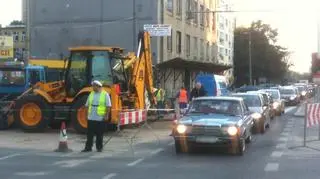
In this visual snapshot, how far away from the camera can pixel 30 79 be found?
25.2 metres

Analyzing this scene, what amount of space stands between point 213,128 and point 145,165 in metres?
2.16

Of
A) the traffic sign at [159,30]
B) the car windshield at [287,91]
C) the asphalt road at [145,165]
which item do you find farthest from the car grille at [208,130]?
the car windshield at [287,91]

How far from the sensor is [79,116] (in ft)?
69.4

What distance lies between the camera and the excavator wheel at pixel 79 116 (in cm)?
2111

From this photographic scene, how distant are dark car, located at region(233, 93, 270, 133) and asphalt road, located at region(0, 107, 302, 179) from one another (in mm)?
4609

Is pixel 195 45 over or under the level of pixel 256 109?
over

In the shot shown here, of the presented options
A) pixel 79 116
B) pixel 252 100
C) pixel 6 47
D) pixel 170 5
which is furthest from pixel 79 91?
pixel 170 5

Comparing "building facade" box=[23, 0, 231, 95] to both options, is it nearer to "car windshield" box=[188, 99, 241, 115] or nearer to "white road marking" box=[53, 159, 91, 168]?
"car windshield" box=[188, 99, 241, 115]

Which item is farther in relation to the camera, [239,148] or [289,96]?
[289,96]

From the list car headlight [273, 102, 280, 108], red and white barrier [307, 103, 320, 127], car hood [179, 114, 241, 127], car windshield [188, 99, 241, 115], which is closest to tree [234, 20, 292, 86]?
car headlight [273, 102, 280, 108]

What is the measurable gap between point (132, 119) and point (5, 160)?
7.65 metres

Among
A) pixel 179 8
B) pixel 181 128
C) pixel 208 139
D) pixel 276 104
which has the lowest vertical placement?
pixel 208 139

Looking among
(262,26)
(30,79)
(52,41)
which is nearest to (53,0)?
(52,41)

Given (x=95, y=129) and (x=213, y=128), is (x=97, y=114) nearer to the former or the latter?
(x=95, y=129)
